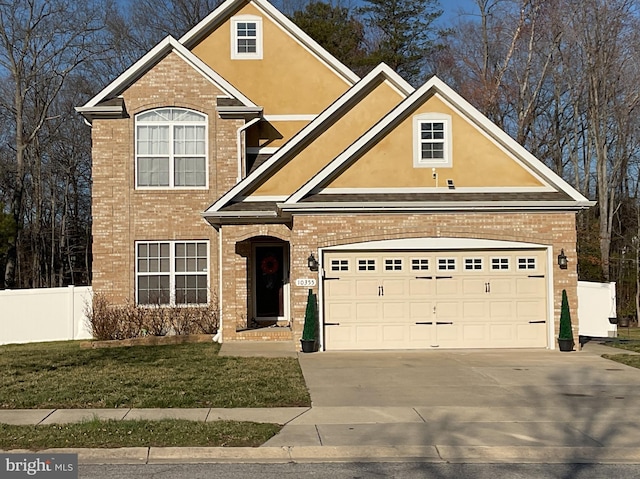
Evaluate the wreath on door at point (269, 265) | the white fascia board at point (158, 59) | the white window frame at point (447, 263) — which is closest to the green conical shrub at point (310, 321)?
the white window frame at point (447, 263)

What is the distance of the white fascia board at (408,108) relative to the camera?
17.6 m

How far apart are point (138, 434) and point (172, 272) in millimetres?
12778

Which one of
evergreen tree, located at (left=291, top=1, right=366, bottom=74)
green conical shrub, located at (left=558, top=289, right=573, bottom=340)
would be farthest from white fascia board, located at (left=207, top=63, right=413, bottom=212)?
evergreen tree, located at (left=291, top=1, right=366, bottom=74)

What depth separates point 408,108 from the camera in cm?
1777

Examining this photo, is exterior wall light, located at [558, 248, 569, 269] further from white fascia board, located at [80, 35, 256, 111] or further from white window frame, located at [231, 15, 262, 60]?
white window frame, located at [231, 15, 262, 60]

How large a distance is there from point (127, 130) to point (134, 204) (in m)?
2.20

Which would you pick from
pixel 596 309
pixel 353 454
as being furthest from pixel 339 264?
pixel 353 454

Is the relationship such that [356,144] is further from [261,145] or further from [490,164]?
[261,145]

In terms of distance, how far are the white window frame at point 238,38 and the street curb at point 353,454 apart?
17.8 meters

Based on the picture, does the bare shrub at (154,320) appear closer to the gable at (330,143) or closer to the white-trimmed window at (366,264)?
the gable at (330,143)

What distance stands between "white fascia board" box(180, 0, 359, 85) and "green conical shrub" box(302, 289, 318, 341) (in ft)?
30.5

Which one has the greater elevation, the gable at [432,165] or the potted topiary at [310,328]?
the gable at [432,165]

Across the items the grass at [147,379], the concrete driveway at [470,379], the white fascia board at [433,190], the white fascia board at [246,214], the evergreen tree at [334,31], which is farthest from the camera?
the evergreen tree at [334,31]

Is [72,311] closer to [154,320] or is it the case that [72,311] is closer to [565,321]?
[154,320]
